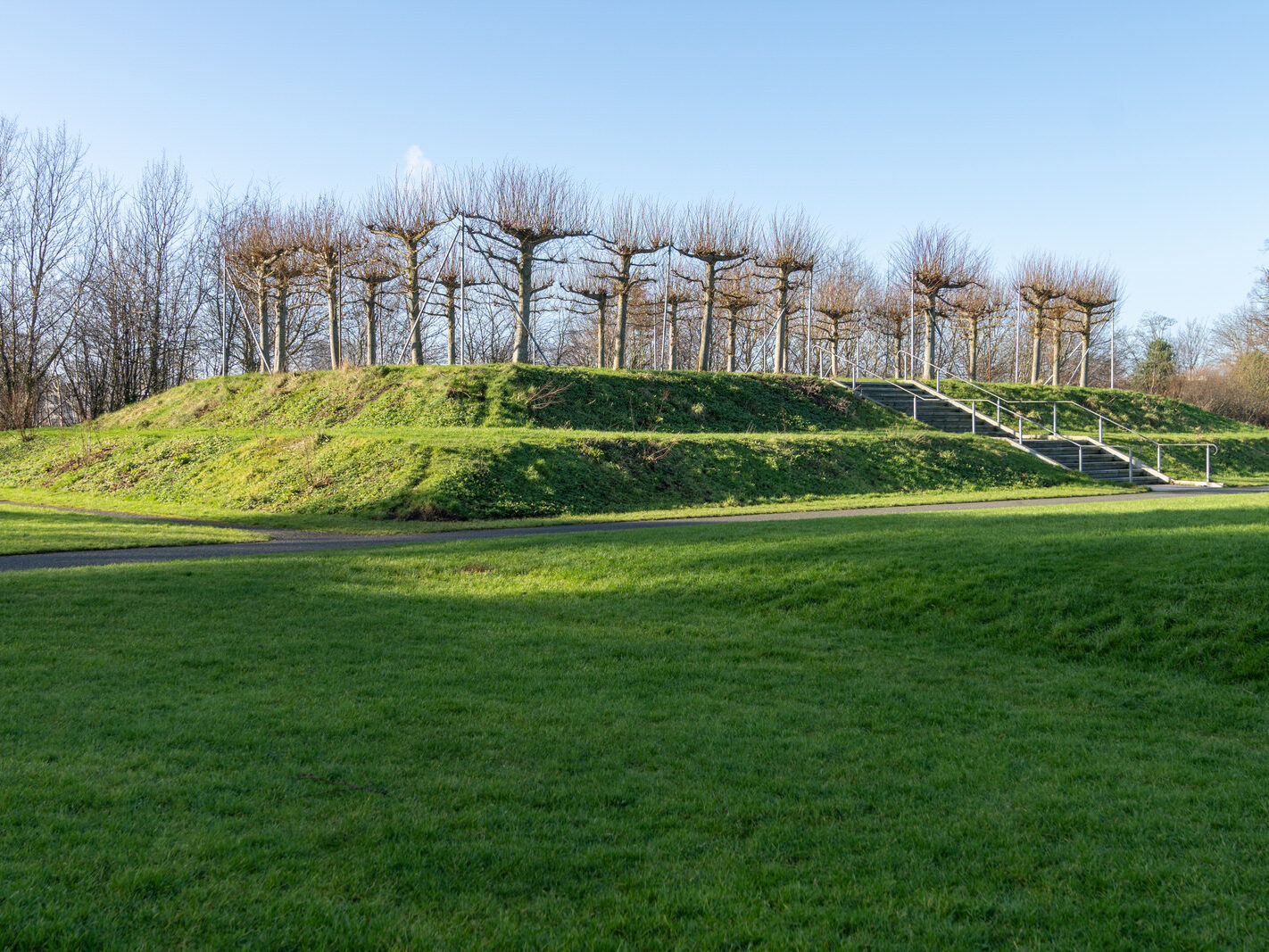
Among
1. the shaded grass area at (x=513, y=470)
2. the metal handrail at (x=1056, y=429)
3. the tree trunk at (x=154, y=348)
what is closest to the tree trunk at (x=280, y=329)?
the shaded grass area at (x=513, y=470)

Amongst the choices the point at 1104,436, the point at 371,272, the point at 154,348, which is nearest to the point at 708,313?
the point at 371,272

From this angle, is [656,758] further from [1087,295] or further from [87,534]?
[1087,295]

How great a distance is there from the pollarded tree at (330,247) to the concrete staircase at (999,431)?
21.2 m

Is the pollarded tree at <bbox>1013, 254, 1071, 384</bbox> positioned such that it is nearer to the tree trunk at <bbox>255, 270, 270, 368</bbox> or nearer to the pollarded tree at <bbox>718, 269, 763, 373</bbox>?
the pollarded tree at <bbox>718, 269, 763, 373</bbox>

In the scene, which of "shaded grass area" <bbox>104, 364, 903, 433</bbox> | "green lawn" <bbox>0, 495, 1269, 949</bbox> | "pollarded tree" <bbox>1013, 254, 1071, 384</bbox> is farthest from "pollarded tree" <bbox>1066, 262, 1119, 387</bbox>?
"green lawn" <bbox>0, 495, 1269, 949</bbox>

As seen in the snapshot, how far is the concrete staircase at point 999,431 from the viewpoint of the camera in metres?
27.6

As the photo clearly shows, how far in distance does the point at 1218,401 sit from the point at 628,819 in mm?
58933

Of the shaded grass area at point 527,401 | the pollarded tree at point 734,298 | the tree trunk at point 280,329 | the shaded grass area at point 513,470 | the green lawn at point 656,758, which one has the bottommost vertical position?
the green lawn at point 656,758

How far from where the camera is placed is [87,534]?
610 inches

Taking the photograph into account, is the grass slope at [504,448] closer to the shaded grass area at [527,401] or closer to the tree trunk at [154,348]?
the shaded grass area at [527,401]

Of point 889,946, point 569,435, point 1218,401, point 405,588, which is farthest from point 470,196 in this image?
point 1218,401

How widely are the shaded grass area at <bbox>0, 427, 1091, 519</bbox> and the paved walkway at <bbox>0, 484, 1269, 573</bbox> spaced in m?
2.17

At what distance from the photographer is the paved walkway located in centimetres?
1284

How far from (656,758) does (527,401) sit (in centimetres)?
2379
